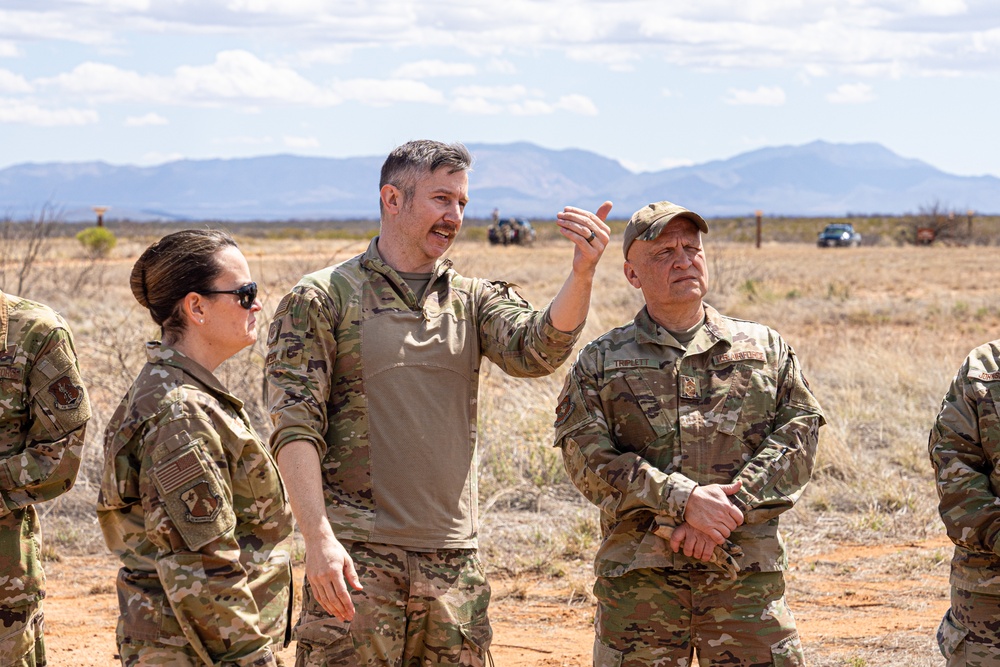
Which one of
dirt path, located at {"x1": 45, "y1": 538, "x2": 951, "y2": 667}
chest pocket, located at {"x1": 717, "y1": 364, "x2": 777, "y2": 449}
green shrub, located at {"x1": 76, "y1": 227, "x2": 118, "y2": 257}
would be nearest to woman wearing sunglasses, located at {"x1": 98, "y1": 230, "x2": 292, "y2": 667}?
chest pocket, located at {"x1": 717, "y1": 364, "x2": 777, "y2": 449}

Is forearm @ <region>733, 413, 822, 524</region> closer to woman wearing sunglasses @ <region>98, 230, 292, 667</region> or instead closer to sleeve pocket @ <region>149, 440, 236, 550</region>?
woman wearing sunglasses @ <region>98, 230, 292, 667</region>

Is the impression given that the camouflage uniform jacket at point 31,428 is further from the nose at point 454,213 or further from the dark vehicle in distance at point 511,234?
the dark vehicle in distance at point 511,234

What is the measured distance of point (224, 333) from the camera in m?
3.11

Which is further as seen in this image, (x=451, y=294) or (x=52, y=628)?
(x=52, y=628)

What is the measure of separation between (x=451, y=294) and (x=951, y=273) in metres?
26.8

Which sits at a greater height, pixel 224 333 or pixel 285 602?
pixel 224 333

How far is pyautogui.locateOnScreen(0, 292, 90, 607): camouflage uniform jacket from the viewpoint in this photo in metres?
3.62

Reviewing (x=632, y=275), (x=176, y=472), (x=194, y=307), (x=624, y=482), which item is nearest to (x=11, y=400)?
(x=194, y=307)

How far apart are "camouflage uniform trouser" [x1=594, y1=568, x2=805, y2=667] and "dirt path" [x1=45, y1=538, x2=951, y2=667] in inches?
67.5

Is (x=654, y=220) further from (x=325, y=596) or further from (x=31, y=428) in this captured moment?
(x=31, y=428)

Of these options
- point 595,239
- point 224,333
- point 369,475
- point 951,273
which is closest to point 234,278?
point 224,333

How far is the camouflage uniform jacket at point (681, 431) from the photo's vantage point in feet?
11.6

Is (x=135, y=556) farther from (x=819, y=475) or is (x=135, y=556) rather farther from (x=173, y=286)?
(x=819, y=475)

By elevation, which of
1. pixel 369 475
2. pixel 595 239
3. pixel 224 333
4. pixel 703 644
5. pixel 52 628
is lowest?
pixel 52 628
